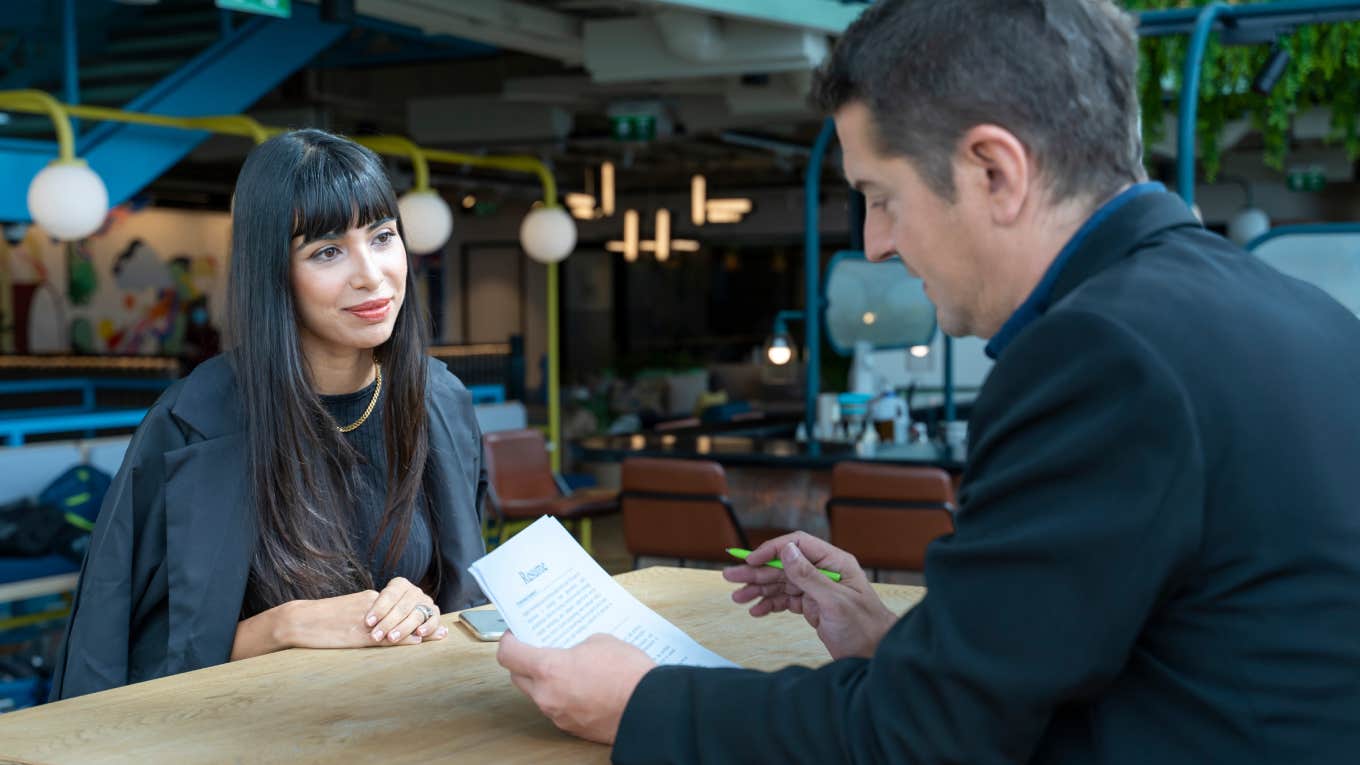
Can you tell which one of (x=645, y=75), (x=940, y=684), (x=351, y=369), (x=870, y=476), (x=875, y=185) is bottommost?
(x=870, y=476)

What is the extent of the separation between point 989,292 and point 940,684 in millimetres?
353

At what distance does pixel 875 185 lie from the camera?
126 cm

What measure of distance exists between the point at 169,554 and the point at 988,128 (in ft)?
4.59

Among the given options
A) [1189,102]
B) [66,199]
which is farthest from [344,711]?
[1189,102]

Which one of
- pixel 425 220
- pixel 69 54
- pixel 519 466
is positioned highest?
pixel 69 54

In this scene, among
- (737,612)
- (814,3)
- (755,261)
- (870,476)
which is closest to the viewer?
(737,612)

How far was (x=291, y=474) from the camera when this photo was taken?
84.1 inches

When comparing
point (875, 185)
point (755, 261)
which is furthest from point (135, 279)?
point (875, 185)

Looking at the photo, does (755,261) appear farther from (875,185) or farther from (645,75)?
(875,185)

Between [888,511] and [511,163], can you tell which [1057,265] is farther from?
[511,163]

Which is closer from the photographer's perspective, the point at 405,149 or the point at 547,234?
the point at 405,149

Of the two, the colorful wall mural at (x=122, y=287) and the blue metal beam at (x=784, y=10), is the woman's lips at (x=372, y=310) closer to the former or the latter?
the blue metal beam at (x=784, y=10)

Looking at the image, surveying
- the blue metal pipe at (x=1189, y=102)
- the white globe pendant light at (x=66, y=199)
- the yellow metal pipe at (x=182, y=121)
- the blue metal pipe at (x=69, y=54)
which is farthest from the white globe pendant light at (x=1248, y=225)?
the white globe pendant light at (x=66, y=199)

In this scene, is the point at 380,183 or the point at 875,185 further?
A: the point at 380,183
